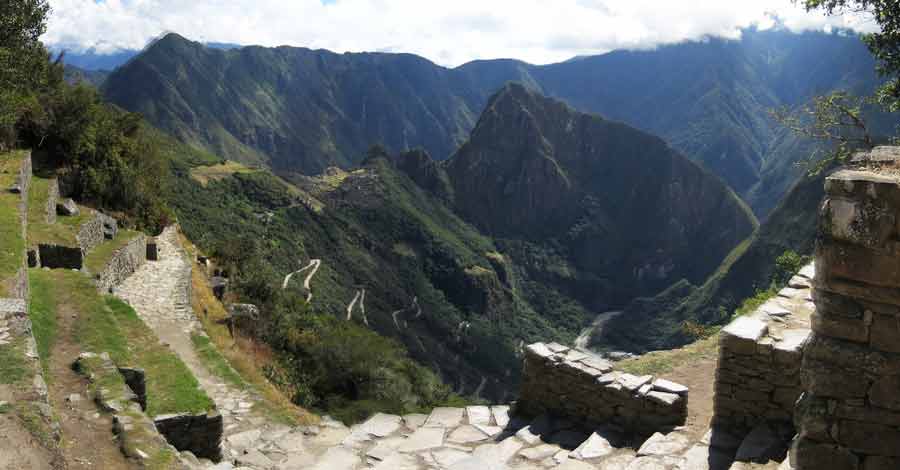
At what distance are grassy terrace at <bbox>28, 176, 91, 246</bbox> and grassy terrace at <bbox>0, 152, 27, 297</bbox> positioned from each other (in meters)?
0.67

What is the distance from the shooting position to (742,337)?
769cm

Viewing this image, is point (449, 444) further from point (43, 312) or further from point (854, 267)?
point (43, 312)

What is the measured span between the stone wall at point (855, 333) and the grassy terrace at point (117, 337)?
8311mm

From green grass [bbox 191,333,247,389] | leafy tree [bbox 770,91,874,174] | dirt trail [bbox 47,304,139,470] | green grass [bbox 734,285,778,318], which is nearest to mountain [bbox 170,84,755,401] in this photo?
green grass [bbox 191,333,247,389]

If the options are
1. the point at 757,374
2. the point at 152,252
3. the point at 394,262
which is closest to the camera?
the point at 757,374

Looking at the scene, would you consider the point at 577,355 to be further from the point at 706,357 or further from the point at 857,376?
the point at 857,376

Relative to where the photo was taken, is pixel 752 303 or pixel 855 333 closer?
pixel 855 333

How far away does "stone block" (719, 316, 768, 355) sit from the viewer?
7.64 meters

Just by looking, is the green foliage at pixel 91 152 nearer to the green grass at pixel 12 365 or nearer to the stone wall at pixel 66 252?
the stone wall at pixel 66 252

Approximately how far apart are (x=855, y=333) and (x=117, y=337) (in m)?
10.8

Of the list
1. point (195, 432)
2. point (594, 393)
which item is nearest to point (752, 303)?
point (594, 393)

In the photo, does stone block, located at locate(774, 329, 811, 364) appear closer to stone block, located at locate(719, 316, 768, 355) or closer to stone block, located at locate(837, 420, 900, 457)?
stone block, located at locate(719, 316, 768, 355)

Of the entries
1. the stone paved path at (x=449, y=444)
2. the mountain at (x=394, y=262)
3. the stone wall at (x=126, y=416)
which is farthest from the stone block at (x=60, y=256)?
the mountain at (x=394, y=262)

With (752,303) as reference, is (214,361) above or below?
below
